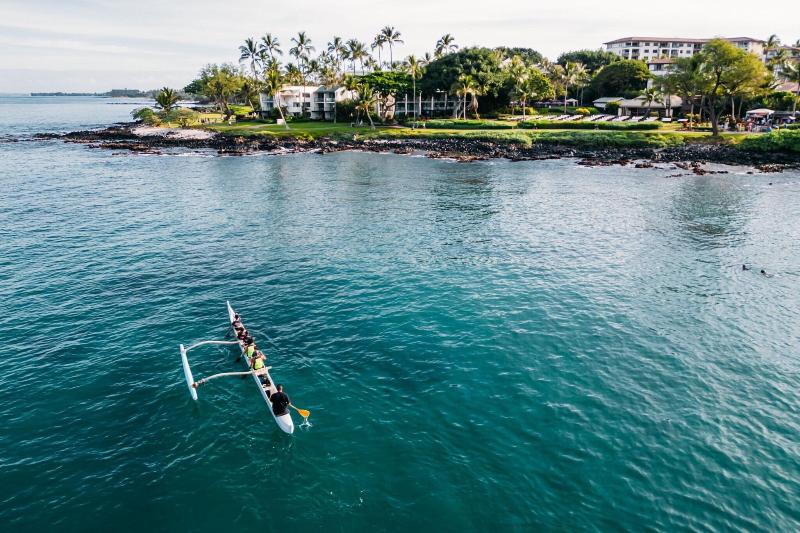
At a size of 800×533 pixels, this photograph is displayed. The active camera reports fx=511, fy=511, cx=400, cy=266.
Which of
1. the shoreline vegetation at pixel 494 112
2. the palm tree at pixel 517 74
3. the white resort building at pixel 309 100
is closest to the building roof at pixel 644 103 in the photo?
the shoreline vegetation at pixel 494 112

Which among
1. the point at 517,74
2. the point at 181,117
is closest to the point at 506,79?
the point at 517,74

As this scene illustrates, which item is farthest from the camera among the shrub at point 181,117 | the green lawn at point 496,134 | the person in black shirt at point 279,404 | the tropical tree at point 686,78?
the shrub at point 181,117

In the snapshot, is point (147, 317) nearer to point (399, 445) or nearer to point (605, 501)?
point (399, 445)

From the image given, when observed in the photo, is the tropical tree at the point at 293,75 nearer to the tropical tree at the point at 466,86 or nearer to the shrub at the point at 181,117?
the shrub at the point at 181,117

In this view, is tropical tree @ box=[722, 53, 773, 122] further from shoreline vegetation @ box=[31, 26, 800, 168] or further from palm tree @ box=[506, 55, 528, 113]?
palm tree @ box=[506, 55, 528, 113]

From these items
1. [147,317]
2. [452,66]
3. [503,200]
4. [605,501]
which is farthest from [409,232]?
[452,66]

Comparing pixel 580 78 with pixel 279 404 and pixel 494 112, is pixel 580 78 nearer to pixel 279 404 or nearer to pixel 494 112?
pixel 494 112

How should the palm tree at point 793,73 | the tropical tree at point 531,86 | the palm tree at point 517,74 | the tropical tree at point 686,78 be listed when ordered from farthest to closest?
the palm tree at point 517,74 < the tropical tree at point 531,86 < the palm tree at point 793,73 < the tropical tree at point 686,78
